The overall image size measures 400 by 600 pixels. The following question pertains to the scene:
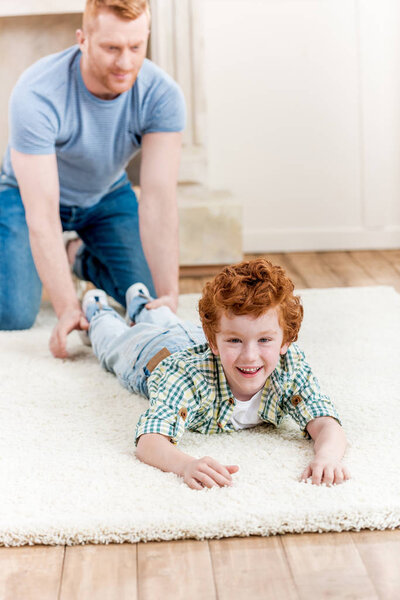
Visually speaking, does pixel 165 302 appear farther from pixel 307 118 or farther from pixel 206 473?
pixel 307 118

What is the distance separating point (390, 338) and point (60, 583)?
3.83 feet

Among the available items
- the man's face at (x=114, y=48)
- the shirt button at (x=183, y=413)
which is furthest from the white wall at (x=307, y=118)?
the shirt button at (x=183, y=413)

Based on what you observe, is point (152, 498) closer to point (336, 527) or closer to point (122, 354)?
point (336, 527)

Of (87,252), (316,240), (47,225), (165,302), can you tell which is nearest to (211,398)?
(165,302)

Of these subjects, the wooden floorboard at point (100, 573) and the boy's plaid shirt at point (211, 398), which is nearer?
the wooden floorboard at point (100, 573)

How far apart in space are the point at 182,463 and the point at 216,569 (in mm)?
221

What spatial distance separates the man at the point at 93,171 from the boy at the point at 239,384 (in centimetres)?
58

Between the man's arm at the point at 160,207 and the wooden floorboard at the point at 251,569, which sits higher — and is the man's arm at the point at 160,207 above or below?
above

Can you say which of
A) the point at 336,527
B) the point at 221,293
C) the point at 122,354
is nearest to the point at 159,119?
the point at 122,354

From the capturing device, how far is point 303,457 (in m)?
1.25

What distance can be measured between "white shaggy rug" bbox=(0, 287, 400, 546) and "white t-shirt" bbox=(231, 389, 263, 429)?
2 cm

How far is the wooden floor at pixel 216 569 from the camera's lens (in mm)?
948

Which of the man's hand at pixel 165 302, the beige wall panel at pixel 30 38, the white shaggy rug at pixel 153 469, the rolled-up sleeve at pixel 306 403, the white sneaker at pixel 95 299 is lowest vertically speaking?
the white shaggy rug at pixel 153 469

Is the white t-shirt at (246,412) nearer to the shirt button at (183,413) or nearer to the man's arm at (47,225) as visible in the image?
the shirt button at (183,413)
